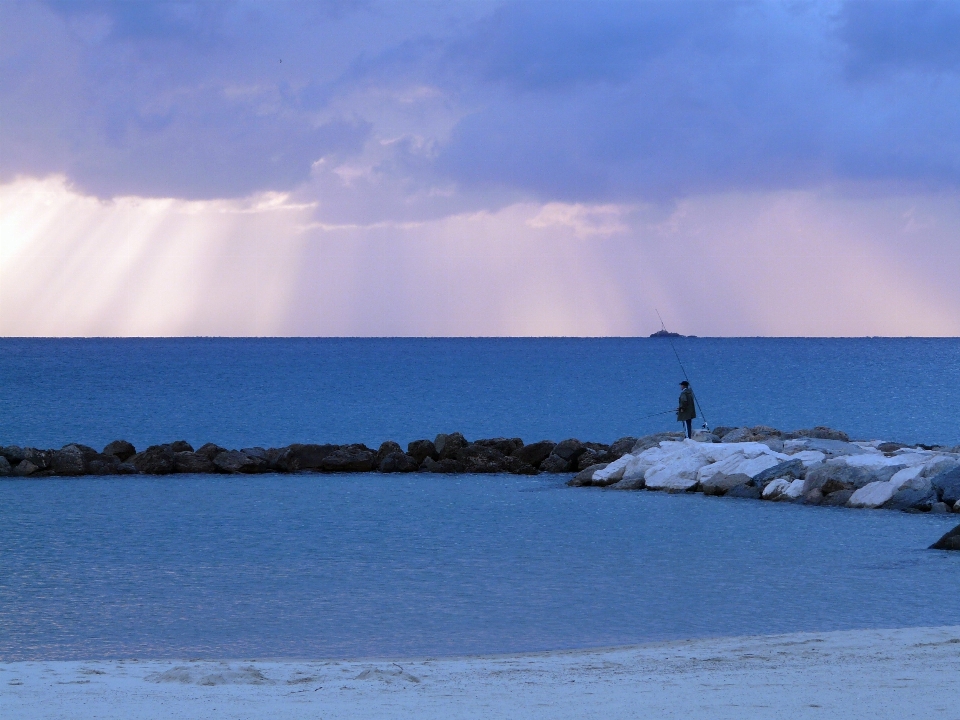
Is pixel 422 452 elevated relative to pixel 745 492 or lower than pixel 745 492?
elevated

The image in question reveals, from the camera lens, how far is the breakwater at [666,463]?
680 inches

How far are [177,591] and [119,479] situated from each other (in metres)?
11.6

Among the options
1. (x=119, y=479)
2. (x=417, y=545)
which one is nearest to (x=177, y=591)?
(x=417, y=545)

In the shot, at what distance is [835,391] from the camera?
66438mm

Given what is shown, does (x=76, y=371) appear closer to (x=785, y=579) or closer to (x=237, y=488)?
(x=237, y=488)

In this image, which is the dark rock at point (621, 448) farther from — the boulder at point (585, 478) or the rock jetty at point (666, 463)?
the boulder at point (585, 478)

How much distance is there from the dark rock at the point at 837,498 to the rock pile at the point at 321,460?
19.8 ft

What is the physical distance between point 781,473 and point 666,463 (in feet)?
7.25

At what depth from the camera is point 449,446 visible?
2386 cm

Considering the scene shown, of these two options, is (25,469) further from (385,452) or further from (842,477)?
(842,477)

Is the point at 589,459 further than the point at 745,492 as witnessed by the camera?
Yes

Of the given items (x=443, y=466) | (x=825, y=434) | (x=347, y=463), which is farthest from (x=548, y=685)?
(x=825, y=434)

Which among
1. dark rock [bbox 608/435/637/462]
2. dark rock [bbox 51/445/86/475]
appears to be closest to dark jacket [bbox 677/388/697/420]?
dark rock [bbox 608/435/637/462]

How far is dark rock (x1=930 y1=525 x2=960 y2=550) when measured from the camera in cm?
1304
